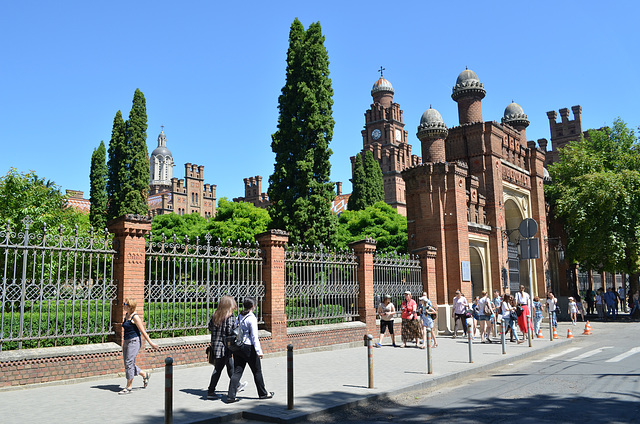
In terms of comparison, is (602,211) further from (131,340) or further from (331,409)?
(131,340)

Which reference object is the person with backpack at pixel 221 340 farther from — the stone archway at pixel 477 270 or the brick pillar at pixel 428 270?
the stone archway at pixel 477 270

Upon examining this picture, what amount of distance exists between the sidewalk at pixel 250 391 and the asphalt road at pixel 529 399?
1.33 ft

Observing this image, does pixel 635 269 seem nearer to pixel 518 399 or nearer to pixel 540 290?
pixel 540 290

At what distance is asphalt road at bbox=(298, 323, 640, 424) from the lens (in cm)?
666

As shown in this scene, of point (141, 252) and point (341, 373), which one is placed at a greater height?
point (141, 252)

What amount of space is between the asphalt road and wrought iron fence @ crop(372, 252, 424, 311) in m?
6.02

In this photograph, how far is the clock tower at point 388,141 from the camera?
76.9 m

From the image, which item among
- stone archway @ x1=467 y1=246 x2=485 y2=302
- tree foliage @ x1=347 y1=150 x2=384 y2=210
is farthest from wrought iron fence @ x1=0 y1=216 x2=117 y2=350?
tree foliage @ x1=347 y1=150 x2=384 y2=210

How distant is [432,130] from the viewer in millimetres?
23594

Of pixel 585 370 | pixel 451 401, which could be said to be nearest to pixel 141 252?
pixel 451 401

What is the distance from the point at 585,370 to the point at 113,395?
9.11 meters

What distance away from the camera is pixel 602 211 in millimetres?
27188

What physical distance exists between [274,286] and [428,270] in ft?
27.8

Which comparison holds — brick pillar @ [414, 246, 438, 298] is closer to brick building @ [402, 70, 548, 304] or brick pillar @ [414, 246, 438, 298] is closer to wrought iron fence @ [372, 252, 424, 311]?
brick building @ [402, 70, 548, 304]
